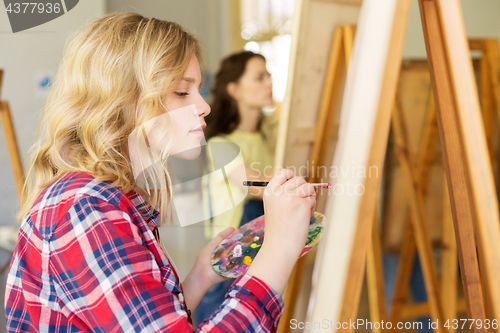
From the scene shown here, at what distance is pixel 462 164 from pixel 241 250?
1.53 ft

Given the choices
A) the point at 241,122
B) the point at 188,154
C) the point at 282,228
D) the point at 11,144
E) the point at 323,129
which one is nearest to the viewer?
the point at 282,228

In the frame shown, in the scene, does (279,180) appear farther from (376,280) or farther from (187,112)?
(376,280)

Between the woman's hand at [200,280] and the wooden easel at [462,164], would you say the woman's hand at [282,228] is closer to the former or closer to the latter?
the wooden easel at [462,164]

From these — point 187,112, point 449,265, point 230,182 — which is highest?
point 187,112

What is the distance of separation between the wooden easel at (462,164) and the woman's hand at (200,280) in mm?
226

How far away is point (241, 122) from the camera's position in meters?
1.47

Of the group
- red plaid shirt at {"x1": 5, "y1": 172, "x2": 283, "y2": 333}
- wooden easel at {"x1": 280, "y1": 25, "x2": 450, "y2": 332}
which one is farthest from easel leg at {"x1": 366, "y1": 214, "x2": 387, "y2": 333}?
red plaid shirt at {"x1": 5, "y1": 172, "x2": 283, "y2": 333}

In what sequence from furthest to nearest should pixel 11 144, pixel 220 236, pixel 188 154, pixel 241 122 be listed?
pixel 241 122, pixel 11 144, pixel 220 236, pixel 188 154

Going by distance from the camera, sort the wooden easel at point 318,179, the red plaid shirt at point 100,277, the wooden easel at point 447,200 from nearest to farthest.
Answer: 1. the red plaid shirt at point 100,277
2. the wooden easel at point 318,179
3. the wooden easel at point 447,200

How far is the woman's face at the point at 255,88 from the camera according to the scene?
149cm

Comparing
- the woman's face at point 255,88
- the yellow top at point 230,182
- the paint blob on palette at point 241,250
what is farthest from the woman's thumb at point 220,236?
the woman's face at point 255,88

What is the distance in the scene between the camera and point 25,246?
1.78ft

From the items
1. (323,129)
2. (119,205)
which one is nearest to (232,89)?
(323,129)

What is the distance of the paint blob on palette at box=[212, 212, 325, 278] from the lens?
30.7 inches
